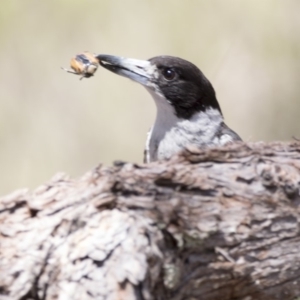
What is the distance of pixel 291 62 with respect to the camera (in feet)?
11.7

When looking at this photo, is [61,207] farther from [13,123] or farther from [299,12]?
[299,12]

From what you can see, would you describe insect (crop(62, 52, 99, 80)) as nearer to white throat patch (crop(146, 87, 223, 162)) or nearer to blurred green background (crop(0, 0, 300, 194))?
white throat patch (crop(146, 87, 223, 162))

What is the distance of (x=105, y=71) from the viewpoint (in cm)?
348

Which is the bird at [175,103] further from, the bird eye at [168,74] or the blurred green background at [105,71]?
the blurred green background at [105,71]

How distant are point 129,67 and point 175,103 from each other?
19cm

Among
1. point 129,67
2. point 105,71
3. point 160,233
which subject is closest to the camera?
point 160,233

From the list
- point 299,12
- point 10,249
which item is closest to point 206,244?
point 10,249

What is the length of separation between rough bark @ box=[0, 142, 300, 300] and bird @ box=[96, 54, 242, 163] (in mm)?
645

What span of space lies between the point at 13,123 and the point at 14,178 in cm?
28

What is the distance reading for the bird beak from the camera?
2305mm

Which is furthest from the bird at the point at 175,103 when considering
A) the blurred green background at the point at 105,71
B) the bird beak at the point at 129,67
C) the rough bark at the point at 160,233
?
the blurred green background at the point at 105,71

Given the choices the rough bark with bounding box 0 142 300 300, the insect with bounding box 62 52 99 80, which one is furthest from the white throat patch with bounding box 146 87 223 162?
the rough bark with bounding box 0 142 300 300

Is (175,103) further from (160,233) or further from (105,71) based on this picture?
(105,71)

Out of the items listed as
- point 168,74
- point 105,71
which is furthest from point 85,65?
point 105,71
